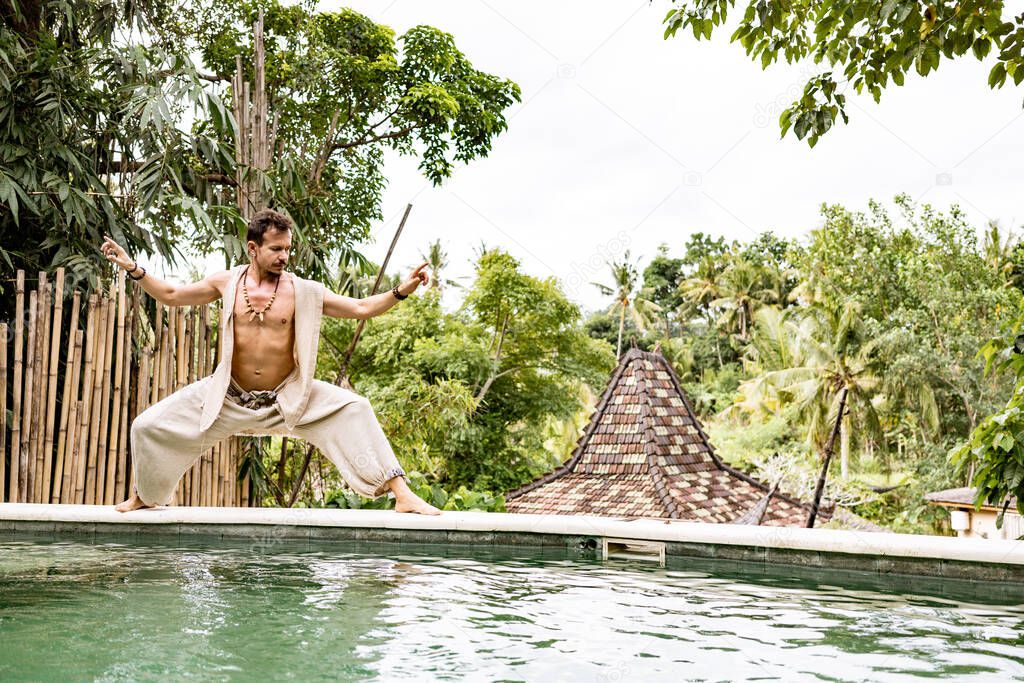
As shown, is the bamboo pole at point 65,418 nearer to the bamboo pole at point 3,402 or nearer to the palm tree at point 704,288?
the bamboo pole at point 3,402

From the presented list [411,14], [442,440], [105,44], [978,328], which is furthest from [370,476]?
[411,14]

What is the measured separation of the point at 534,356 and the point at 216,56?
10663mm

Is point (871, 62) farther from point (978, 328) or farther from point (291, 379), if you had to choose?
point (978, 328)

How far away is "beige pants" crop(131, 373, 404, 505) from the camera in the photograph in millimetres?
4207

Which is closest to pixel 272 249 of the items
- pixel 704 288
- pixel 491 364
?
pixel 491 364

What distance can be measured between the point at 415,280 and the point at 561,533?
167cm

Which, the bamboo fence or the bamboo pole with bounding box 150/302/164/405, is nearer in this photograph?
the bamboo fence

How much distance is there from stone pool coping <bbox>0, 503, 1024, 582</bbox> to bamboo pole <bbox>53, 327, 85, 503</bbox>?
794 mm

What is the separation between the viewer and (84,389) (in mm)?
5758

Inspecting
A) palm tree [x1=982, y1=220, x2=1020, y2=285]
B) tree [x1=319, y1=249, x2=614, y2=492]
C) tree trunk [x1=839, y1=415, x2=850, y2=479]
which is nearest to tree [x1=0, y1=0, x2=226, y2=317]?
tree [x1=319, y1=249, x2=614, y2=492]

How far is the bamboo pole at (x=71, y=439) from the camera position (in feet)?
18.8

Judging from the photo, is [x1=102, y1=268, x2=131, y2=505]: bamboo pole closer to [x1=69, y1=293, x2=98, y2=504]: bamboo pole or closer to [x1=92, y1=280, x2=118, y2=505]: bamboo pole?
[x1=92, y1=280, x2=118, y2=505]: bamboo pole

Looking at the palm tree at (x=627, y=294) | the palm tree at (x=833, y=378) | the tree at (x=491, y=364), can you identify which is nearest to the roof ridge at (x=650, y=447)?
the tree at (x=491, y=364)

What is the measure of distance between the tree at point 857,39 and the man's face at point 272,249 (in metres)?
1.83
